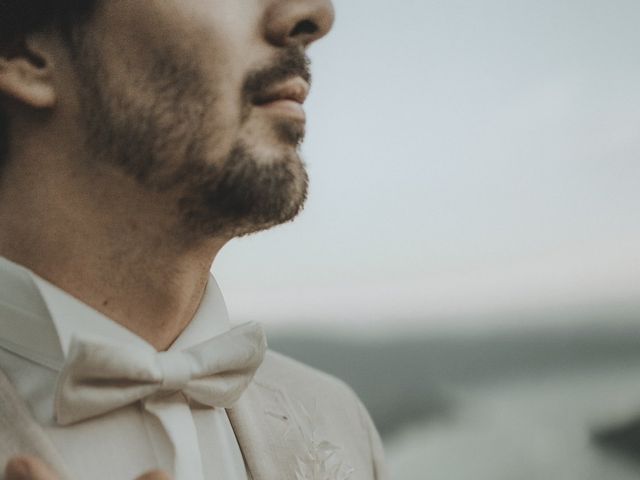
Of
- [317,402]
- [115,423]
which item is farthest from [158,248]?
[317,402]

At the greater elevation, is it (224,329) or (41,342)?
(224,329)

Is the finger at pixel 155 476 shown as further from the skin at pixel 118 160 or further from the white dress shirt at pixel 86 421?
the skin at pixel 118 160

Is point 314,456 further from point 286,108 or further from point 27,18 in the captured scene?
point 27,18

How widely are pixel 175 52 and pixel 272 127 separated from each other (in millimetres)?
167

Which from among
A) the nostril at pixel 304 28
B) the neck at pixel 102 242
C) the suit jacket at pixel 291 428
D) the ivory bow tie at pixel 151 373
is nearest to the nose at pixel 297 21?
the nostril at pixel 304 28

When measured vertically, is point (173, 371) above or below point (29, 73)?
below

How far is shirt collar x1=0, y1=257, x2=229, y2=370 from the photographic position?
39.4 inches

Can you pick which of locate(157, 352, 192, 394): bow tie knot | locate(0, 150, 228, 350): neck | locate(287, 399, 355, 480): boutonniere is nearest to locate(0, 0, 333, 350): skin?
locate(0, 150, 228, 350): neck

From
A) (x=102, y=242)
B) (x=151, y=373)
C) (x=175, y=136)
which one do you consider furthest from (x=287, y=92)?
(x=151, y=373)

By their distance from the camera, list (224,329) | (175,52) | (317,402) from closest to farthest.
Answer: (175,52) → (224,329) → (317,402)

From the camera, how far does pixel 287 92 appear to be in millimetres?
1139

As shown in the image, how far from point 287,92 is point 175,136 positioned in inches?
6.9

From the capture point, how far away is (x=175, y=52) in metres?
1.08

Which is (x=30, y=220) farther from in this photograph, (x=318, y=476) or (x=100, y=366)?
(x=318, y=476)
